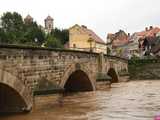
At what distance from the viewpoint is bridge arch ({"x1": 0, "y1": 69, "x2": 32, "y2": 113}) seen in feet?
57.6

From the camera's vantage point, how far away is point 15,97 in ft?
60.1

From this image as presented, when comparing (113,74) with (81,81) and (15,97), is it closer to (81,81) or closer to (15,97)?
(81,81)

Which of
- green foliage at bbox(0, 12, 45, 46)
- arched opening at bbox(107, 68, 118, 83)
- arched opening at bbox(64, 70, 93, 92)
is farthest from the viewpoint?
green foliage at bbox(0, 12, 45, 46)

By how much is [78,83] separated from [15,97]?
13840mm

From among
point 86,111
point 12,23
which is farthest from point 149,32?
point 86,111

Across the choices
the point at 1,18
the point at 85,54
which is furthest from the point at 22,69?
the point at 1,18

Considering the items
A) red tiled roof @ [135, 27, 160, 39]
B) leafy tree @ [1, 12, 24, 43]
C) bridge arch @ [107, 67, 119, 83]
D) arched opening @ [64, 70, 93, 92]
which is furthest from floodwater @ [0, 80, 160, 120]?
red tiled roof @ [135, 27, 160, 39]

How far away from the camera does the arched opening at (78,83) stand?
3007cm

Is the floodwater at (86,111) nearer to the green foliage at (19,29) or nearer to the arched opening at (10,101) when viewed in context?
the arched opening at (10,101)

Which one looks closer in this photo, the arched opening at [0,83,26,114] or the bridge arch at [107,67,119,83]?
the arched opening at [0,83,26,114]

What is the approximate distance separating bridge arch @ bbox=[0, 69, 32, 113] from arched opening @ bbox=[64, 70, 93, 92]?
1109cm

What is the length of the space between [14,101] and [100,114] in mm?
3775

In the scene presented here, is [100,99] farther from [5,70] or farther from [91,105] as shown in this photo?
[5,70]

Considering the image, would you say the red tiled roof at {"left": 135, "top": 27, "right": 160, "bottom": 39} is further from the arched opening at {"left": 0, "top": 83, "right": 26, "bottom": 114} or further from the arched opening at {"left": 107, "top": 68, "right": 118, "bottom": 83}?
the arched opening at {"left": 0, "top": 83, "right": 26, "bottom": 114}
